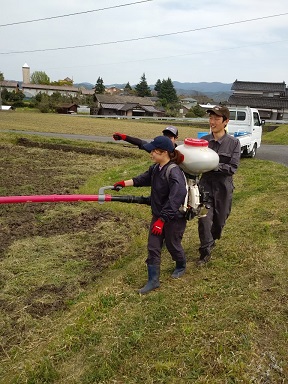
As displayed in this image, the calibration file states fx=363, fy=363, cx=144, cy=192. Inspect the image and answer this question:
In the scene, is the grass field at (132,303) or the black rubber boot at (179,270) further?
the black rubber boot at (179,270)

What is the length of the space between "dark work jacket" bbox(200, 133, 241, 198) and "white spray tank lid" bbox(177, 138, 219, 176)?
1.00 feet

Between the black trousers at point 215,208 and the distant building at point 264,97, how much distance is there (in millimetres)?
36576

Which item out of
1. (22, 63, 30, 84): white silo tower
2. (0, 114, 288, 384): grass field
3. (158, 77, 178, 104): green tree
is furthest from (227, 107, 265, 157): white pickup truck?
(22, 63, 30, 84): white silo tower

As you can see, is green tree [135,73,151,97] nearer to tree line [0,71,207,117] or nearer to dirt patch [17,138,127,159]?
tree line [0,71,207,117]

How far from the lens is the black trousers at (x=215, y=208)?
402 cm

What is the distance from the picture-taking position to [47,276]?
452 cm

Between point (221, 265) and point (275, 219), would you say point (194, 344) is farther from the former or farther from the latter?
point (275, 219)

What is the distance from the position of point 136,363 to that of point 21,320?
145cm

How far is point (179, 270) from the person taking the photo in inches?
156

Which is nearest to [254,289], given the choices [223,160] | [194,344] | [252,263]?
[252,263]

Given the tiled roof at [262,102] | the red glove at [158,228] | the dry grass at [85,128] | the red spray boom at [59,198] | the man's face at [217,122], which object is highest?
the tiled roof at [262,102]

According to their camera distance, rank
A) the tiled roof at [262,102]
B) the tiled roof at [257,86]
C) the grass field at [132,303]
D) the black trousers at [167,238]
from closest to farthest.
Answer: the grass field at [132,303] → the black trousers at [167,238] → the tiled roof at [262,102] → the tiled roof at [257,86]

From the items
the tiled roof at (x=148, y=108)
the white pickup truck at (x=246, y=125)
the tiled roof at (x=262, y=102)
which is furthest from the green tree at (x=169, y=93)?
the white pickup truck at (x=246, y=125)

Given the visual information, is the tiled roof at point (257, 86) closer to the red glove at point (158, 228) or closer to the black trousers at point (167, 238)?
the black trousers at point (167, 238)
